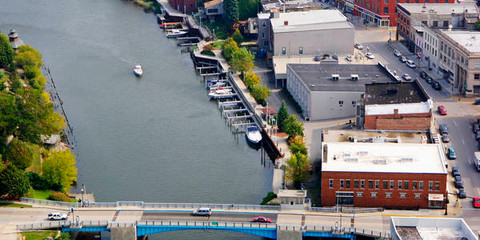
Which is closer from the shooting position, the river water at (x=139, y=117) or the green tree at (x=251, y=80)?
the river water at (x=139, y=117)

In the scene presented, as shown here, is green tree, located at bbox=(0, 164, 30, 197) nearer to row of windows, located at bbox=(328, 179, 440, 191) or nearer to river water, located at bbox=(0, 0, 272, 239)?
river water, located at bbox=(0, 0, 272, 239)

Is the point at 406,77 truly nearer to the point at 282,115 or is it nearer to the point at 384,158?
the point at 282,115

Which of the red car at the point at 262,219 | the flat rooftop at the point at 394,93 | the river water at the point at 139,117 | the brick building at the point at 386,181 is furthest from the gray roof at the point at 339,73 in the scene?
the red car at the point at 262,219

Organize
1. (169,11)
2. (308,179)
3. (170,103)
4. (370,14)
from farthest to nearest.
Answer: (169,11) < (370,14) < (170,103) < (308,179)

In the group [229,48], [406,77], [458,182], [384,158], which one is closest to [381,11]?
[229,48]

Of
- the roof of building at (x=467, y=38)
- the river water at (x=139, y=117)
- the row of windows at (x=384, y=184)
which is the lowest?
the river water at (x=139, y=117)

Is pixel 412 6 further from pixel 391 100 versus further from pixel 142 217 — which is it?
pixel 142 217

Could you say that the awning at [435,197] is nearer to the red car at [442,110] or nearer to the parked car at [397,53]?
the red car at [442,110]

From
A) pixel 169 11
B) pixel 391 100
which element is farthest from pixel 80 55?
pixel 391 100
